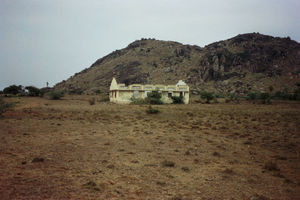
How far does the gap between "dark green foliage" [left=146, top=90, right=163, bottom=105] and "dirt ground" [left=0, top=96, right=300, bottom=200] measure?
17.8m

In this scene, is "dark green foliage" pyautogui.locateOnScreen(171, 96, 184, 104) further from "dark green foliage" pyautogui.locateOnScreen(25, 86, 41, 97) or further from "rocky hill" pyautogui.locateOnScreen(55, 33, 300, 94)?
"dark green foliage" pyautogui.locateOnScreen(25, 86, 41, 97)

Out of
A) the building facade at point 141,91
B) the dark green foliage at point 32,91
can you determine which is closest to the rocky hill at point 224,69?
the dark green foliage at point 32,91

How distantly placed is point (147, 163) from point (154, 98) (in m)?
24.3

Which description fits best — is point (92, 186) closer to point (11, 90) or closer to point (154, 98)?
point (154, 98)

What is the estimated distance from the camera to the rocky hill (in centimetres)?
5366

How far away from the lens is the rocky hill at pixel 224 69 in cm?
5366

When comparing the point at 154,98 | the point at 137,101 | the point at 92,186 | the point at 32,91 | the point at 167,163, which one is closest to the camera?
the point at 92,186

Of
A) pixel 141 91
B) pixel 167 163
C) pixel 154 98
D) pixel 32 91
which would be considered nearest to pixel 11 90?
pixel 32 91

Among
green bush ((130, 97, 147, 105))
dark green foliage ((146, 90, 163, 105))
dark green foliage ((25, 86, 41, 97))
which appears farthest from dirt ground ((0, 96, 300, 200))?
dark green foliage ((25, 86, 41, 97))

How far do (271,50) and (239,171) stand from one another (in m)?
72.4

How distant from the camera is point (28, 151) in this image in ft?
28.0

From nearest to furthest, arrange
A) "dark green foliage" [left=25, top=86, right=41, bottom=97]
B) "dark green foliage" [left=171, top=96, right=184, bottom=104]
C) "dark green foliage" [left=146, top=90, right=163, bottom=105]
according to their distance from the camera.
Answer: "dark green foliage" [left=146, top=90, right=163, bottom=105] < "dark green foliage" [left=171, top=96, right=184, bottom=104] < "dark green foliage" [left=25, top=86, right=41, bottom=97]

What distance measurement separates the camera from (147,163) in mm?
7680

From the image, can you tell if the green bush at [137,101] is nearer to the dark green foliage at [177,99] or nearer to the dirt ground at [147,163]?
the dark green foliage at [177,99]
